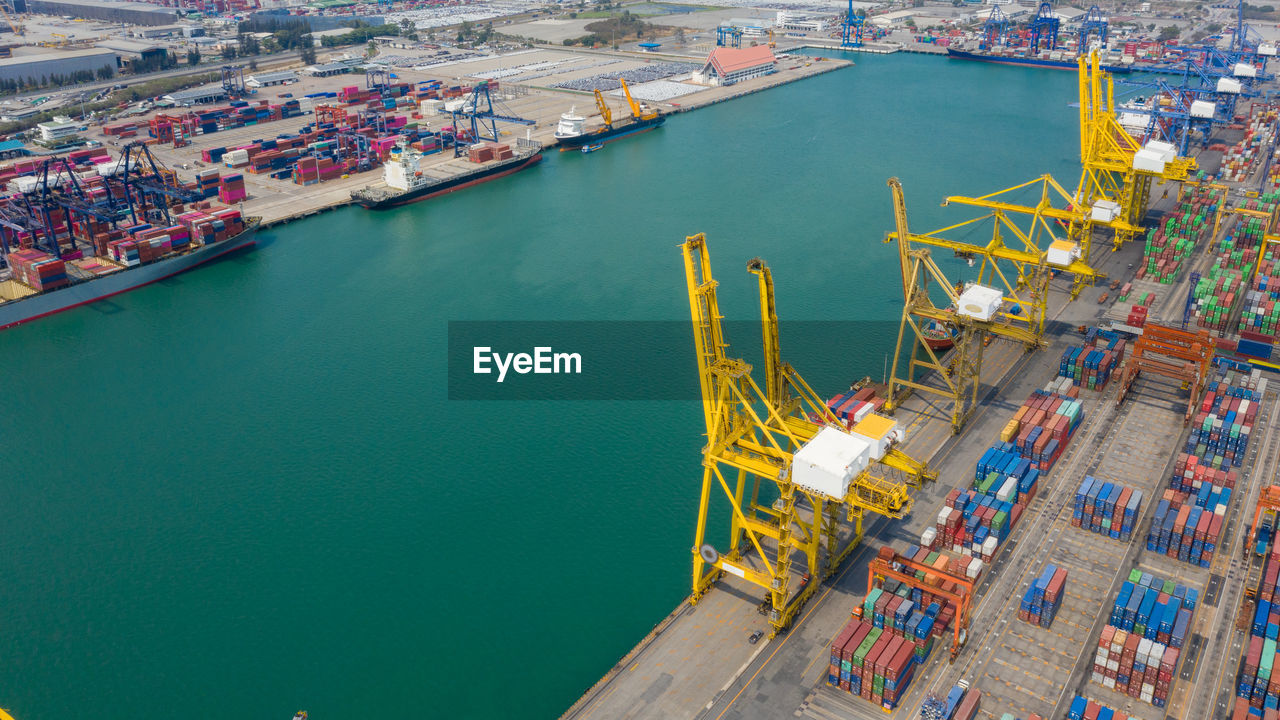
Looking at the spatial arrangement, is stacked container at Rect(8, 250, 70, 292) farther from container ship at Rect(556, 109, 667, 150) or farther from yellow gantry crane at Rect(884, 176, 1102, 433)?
yellow gantry crane at Rect(884, 176, 1102, 433)

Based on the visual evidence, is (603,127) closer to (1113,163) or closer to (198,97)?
(198,97)

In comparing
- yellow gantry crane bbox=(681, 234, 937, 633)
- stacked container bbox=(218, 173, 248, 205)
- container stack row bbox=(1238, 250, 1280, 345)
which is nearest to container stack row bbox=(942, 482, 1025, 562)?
yellow gantry crane bbox=(681, 234, 937, 633)

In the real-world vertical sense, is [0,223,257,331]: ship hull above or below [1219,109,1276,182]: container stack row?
below

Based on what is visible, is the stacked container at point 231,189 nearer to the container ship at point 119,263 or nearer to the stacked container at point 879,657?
the container ship at point 119,263

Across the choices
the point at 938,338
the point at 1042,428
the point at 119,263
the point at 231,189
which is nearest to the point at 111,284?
the point at 119,263

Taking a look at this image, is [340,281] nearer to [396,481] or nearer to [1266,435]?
[396,481]

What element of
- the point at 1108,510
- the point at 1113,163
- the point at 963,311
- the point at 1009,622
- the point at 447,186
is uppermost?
the point at 1113,163
